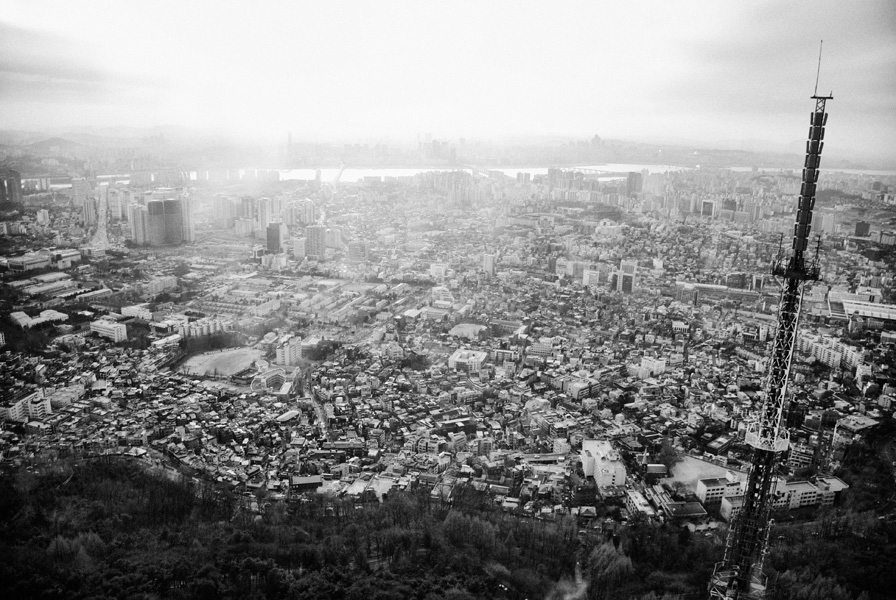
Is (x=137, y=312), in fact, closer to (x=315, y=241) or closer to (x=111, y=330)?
(x=111, y=330)

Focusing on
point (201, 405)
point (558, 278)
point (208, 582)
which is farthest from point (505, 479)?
point (558, 278)

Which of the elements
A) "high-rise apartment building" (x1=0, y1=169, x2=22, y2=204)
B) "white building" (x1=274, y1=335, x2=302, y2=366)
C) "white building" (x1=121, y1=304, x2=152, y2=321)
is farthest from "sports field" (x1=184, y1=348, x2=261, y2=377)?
"high-rise apartment building" (x1=0, y1=169, x2=22, y2=204)

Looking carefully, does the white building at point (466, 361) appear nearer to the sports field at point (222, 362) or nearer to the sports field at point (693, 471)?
the sports field at point (222, 362)

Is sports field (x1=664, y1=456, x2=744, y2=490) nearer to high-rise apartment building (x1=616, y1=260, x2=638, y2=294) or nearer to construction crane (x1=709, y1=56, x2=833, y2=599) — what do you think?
construction crane (x1=709, y1=56, x2=833, y2=599)

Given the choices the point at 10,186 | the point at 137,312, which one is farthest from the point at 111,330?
the point at 10,186

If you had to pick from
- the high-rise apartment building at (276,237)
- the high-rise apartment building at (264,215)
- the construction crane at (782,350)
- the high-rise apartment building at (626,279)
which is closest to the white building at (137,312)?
the high-rise apartment building at (276,237)

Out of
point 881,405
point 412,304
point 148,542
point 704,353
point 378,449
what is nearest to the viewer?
point 148,542

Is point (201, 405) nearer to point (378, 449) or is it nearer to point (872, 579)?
point (378, 449)

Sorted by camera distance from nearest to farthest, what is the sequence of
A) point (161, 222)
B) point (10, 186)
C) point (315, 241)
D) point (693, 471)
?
point (693, 471) → point (10, 186) → point (161, 222) → point (315, 241)
